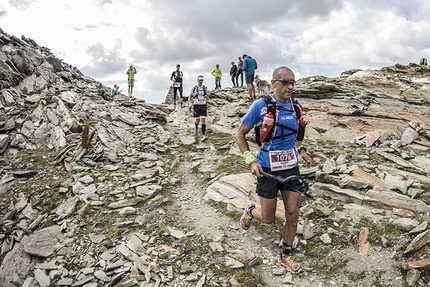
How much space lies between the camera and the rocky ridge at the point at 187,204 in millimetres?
6086

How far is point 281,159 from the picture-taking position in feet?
18.0

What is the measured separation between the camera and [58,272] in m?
6.70

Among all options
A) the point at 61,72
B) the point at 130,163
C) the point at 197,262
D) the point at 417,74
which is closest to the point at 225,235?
the point at 197,262

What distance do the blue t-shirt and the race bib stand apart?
0.06m

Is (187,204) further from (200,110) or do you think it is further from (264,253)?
(200,110)

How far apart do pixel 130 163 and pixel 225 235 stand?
6733 millimetres

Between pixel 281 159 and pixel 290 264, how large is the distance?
92.1 inches

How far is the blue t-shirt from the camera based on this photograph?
17.6 feet

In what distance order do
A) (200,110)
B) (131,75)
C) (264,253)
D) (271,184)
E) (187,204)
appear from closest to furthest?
(271,184)
(264,253)
(187,204)
(200,110)
(131,75)

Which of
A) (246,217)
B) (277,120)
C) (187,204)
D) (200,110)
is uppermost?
(200,110)

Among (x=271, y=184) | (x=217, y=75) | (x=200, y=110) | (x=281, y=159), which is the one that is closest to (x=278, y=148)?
(x=281, y=159)

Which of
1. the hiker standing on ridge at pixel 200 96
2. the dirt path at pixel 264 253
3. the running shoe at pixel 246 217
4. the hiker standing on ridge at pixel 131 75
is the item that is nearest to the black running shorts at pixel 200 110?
the hiker standing on ridge at pixel 200 96

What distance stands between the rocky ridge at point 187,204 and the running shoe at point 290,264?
15 cm

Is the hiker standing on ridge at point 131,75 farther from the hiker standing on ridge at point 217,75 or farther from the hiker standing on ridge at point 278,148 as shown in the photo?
the hiker standing on ridge at point 278,148
